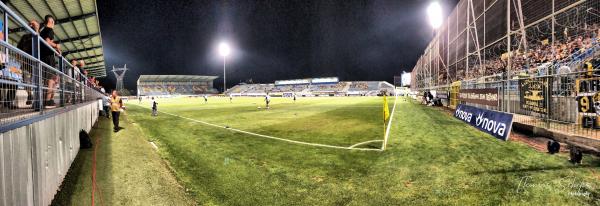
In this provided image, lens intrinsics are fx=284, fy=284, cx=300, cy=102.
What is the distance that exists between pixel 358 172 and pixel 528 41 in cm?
1496

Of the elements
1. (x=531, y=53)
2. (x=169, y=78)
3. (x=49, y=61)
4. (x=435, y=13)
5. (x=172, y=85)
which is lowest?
A: (x=49, y=61)

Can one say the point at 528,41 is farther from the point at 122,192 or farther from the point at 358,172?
the point at 122,192

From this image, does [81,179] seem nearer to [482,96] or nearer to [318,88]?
[482,96]

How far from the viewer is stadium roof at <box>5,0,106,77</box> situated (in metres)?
12.8

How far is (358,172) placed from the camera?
5.65 metres

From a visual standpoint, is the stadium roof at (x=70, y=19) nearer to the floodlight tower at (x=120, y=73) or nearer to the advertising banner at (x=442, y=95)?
the advertising banner at (x=442, y=95)

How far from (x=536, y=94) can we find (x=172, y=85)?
11037cm

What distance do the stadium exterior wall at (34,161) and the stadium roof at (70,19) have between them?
811 centimetres

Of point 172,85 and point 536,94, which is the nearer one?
point 536,94

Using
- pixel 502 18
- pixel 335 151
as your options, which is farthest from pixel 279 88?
pixel 335 151

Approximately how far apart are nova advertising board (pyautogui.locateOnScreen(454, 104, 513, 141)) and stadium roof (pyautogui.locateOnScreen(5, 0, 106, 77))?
15.7 m

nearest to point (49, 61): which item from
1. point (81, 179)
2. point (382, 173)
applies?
point (81, 179)

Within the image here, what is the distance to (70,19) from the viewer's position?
15211 millimetres

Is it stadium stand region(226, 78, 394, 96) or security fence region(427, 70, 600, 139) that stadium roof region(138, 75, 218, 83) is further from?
security fence region(427, 70, 600, 139)
